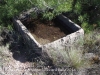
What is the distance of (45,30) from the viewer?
4.21 metres

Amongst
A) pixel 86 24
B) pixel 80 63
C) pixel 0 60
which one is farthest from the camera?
pixel 86 24

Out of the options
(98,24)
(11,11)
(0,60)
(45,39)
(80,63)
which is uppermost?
(11,11)

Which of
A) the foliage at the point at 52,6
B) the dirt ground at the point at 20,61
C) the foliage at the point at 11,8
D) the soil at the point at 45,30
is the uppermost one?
the foliage at the point at 11,8

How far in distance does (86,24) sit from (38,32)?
32.9 inches

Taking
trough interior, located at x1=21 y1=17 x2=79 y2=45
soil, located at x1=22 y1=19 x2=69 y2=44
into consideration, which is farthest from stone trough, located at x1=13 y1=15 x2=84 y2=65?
soil, located at x1=22 y1=19 x2=69 y2=44

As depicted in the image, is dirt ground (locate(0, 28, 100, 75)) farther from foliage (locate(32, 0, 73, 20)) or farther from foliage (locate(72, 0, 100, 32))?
foliage (locate(72, 0, 100, 32))

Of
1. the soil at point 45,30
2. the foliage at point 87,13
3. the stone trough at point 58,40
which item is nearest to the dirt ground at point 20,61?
the stone trough at point 58,40

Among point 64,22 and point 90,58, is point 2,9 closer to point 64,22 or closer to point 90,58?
point 64,22

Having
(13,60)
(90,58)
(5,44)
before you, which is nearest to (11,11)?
(5,44)

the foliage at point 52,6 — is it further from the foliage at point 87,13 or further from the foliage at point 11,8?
the foliage at point 11,8

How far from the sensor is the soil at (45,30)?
4.06 m

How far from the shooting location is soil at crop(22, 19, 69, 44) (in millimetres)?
4059

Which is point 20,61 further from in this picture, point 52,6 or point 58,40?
point 52,6

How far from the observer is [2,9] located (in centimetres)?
438
